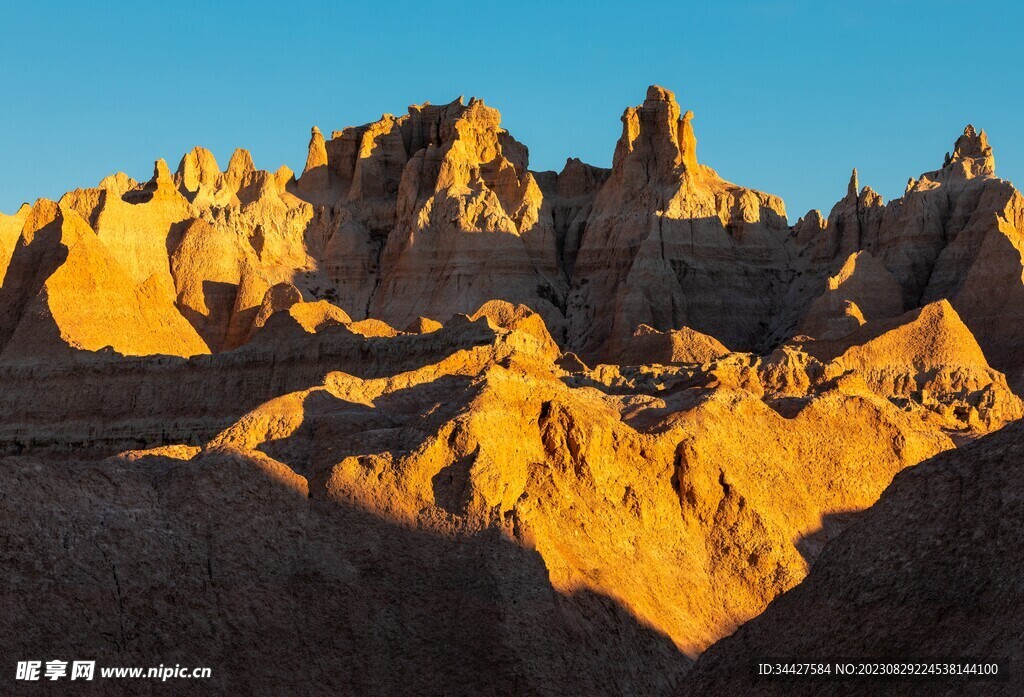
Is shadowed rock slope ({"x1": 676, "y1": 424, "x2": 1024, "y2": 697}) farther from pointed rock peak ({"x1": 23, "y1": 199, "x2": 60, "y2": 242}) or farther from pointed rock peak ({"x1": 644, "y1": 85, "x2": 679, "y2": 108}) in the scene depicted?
pointed rock peak ({"x1": 644, "y1": 85, "x2": 679, "y2": 108})

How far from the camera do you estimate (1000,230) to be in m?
69.7

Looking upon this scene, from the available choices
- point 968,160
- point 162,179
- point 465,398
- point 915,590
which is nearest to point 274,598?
point 465,398

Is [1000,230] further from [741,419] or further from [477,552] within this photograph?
[477,552]

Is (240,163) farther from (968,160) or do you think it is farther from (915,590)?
(915,590)

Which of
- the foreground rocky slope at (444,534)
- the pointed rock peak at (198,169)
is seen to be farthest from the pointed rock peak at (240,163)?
the foreground rocky slope at (444,534)

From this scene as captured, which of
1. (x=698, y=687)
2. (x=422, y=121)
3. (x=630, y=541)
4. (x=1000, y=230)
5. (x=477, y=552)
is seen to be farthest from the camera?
(x=422, y=121)

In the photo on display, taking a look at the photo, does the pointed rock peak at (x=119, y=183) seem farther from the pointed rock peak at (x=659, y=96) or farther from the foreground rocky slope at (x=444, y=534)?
the foreground rocky slope at (x=444, y=534)

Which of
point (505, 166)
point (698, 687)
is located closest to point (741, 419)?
point (698, 687)

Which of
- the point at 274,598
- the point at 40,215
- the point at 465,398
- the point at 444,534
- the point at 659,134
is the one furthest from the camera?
the point at 659,134

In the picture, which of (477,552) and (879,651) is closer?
(879,651)

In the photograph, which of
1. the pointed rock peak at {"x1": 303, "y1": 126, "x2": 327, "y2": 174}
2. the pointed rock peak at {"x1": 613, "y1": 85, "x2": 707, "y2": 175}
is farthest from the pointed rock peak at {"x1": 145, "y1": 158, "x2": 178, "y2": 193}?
the pointed rock peak at {"x1": 613, "y1": 85, "x2": 707, "y2": 175}

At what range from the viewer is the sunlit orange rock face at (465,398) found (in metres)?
17.3

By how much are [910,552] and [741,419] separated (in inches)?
597

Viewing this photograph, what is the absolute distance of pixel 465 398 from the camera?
75.7ft
